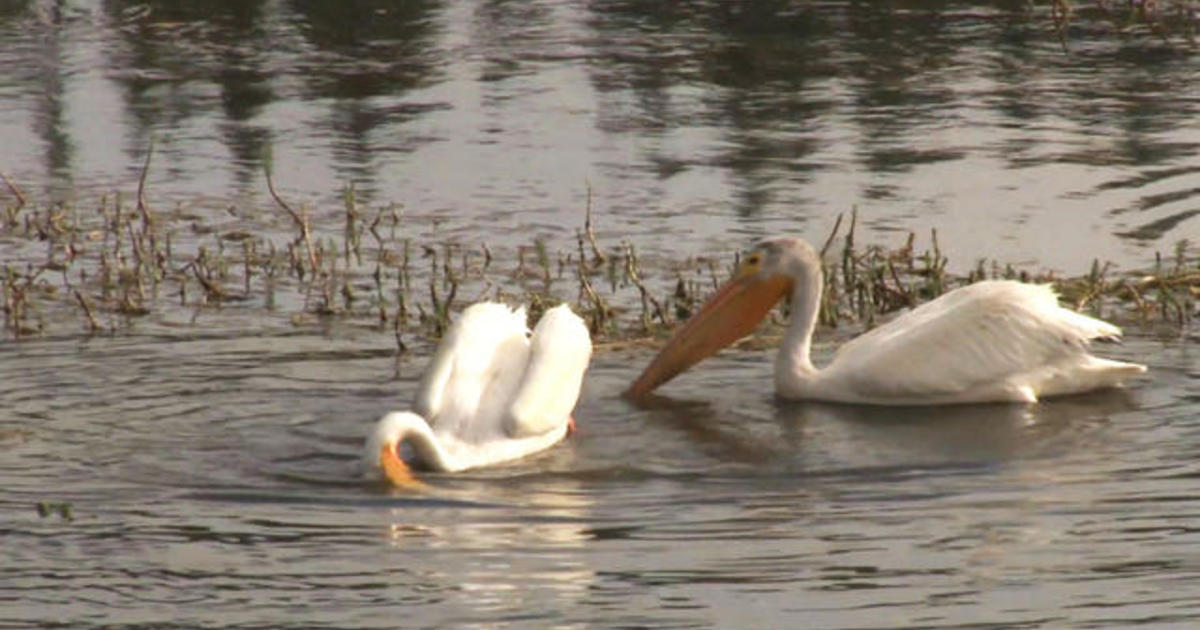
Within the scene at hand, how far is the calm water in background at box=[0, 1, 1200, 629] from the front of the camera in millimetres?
7422

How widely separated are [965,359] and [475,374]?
5.67 feet

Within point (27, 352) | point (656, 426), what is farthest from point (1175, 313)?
point (27, 352)

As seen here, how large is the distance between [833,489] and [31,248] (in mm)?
4888

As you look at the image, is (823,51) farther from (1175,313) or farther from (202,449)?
(202,449)

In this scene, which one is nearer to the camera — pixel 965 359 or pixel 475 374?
pixel 475 374

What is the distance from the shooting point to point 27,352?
10594mm

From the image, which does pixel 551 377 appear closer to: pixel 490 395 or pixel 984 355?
pixel 490 395

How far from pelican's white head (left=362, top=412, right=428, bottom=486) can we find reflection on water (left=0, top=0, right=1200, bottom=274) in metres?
3.51

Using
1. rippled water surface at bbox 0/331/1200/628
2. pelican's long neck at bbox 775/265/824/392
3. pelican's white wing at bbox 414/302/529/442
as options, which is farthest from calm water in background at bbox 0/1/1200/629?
pelican's white wing at bbox 414/302/529/442

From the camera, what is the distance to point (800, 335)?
1037cm

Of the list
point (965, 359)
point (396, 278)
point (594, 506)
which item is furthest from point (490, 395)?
point (396, 278)

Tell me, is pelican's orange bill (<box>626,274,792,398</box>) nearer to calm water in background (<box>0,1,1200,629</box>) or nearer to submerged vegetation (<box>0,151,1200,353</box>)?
calm water in background (<box>0,1,1200,629</box>)

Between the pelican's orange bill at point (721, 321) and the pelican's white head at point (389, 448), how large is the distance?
172cm

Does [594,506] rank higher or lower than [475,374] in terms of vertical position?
lower
